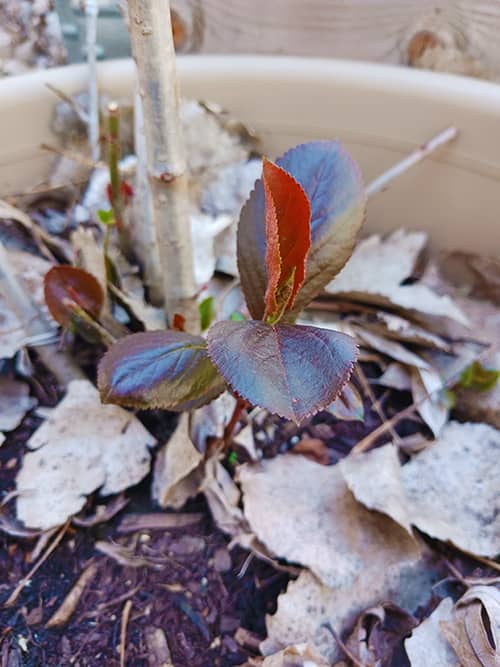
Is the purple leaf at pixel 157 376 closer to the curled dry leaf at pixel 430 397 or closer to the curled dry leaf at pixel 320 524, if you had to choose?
the curled dry leaf at pixel 320 524

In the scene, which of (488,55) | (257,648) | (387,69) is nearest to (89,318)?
(257,648)

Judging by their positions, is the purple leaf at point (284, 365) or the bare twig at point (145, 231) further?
the bare twig at point (145, 231)

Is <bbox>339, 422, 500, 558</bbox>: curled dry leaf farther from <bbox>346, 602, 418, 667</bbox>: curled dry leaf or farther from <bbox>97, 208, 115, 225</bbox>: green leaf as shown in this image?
<bbox>97, 208, 115, 225</bbox>: green leaf

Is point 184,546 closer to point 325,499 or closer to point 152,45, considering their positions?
point 325,499

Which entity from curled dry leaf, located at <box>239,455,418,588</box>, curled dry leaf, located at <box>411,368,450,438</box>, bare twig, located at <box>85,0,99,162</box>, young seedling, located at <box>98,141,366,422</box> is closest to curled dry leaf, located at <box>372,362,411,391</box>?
curled dry leaf, located at <box>411,368,450,438</box>

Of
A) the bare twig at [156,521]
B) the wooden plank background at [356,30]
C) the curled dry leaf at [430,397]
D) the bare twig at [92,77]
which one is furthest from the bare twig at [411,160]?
the bare twig at [156,521]

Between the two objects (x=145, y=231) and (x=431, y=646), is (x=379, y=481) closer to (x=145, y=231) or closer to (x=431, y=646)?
(x=431, y=646)
